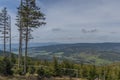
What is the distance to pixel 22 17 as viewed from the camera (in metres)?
50.7

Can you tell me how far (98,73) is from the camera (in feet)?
297

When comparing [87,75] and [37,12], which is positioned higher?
[37,12]

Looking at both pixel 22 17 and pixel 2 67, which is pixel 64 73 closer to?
pixel 22 17

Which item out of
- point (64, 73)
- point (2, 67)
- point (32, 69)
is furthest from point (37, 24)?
point (64, 73)

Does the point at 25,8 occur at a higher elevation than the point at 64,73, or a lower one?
higher

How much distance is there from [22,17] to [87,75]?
3902 cm

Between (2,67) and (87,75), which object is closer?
(2,67)

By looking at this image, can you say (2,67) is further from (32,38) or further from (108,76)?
(108,76)

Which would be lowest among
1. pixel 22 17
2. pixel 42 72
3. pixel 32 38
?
pixel 42 72

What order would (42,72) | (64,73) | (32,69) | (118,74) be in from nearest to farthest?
(42,72), (32,69), (64,73), (118,74)

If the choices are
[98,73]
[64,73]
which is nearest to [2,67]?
[64,73]

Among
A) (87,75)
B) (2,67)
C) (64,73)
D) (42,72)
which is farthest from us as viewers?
(87,75)

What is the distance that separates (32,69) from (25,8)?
36.4ft

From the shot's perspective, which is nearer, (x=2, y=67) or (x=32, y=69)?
(x=2, y=67)
